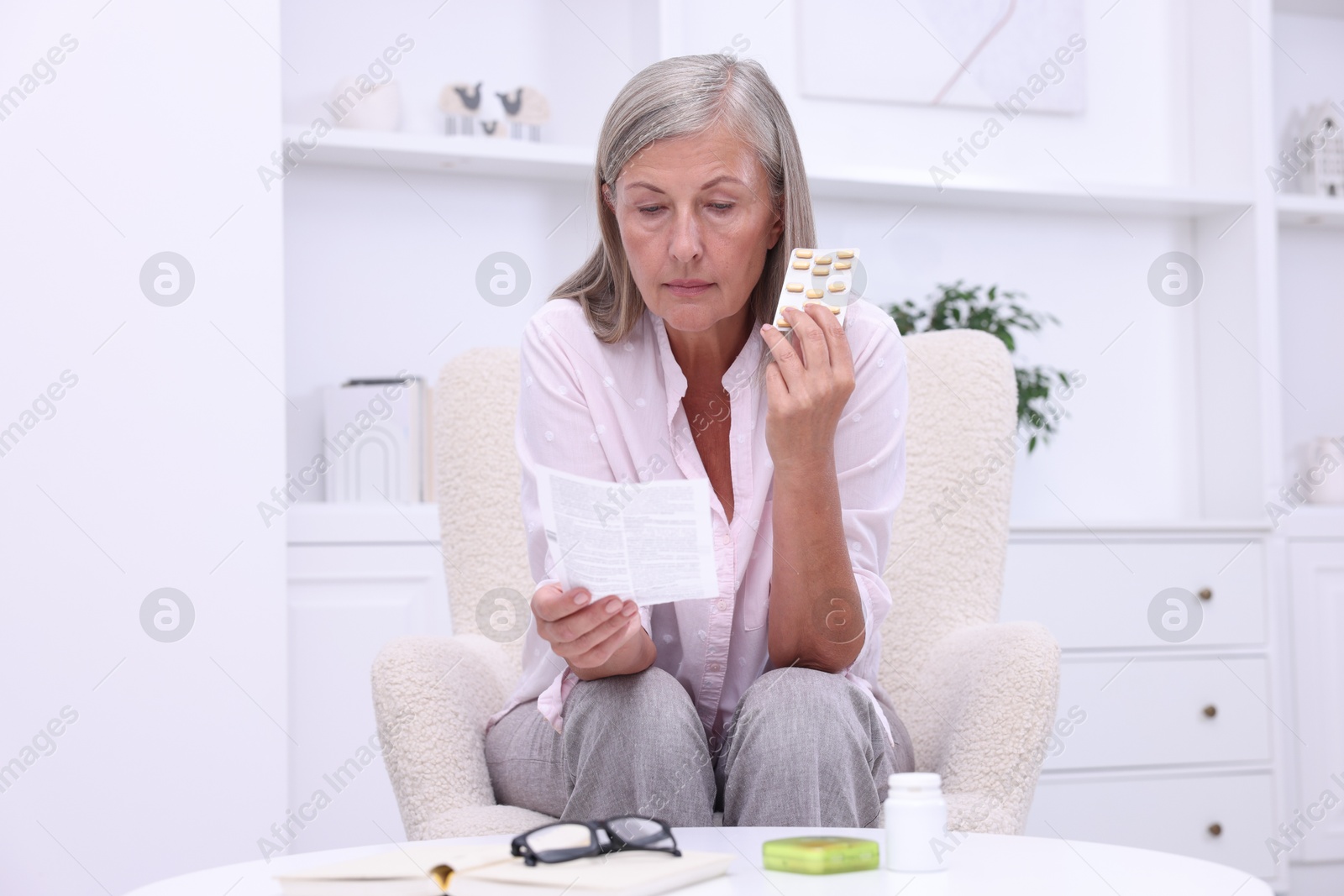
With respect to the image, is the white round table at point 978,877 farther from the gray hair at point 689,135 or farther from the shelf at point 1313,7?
the shelf at point 1313,7

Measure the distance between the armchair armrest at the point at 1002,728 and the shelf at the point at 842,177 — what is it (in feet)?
3.92

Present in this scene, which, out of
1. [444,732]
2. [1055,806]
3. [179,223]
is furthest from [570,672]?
[1055,806]

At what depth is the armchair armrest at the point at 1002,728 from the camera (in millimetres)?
1182

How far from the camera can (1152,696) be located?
2.40 meters

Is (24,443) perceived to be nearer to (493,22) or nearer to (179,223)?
(179,223)

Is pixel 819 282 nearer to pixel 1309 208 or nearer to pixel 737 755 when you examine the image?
pixel 737 755

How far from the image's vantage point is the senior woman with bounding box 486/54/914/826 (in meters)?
1.04

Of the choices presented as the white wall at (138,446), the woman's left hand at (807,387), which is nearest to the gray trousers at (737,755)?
the woman's left hand at (807,387)

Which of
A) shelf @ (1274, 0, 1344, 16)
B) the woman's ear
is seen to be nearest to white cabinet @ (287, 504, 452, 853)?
the woman's ear

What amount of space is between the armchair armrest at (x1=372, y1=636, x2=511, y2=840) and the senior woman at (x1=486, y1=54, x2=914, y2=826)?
0.11 feet

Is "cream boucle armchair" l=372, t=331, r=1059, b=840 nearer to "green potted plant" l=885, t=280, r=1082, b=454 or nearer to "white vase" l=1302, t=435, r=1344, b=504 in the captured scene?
"green potted plant" l=885, t=280, r=1082, b=454

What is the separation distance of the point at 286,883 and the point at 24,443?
1484 mm

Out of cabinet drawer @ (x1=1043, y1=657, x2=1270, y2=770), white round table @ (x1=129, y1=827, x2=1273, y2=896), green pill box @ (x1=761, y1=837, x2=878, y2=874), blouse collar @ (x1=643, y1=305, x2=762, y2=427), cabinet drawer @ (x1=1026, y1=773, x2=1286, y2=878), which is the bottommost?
cabinet drawer @ (x1=1026, y1=773, x2=1286, y2=878)

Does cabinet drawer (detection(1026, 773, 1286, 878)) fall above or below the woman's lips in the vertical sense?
below
